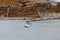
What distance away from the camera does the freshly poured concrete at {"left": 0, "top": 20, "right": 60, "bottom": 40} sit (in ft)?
3.05

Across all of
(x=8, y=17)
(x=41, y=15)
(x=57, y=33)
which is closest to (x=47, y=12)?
(x=41, y=15)

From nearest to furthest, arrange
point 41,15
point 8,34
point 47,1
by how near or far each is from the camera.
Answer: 1. point 8,34
2. point 41,15
3. point 47,1

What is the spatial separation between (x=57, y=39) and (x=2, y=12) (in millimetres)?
492

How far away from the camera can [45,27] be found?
961mm

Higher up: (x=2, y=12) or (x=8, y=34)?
(x=2, y=12)

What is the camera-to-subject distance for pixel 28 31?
0.94m

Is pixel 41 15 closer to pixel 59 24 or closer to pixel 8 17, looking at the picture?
pixel 59 24

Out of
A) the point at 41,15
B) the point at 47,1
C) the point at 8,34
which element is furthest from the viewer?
the point at 47,1

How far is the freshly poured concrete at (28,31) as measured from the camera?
0.93m

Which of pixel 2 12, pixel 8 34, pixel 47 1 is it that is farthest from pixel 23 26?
pixel 47 1

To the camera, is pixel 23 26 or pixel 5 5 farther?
pixel 5 5

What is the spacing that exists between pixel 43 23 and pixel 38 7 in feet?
0.65

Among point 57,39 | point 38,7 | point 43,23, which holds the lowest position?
point 57,39

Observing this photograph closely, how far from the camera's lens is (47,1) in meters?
1.20
